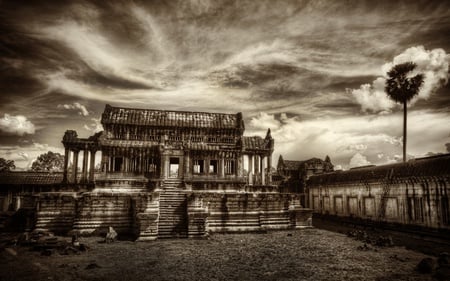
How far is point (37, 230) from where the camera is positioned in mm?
21234

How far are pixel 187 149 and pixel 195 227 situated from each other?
438 inches

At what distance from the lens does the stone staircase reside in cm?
2034

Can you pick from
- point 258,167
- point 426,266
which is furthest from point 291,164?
point 426,266

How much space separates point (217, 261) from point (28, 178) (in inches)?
1448

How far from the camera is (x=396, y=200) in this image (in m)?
23.8

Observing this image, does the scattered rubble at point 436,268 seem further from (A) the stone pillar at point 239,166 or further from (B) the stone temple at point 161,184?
(A) the stone pillar at point 239,166

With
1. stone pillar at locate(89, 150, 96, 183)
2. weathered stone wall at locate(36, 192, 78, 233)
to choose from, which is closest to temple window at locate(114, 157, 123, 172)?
stone pillar at locate(89, 150, 96, 183)

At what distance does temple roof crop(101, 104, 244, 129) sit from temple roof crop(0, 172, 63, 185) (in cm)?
1590

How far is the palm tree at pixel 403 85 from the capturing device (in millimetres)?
31344

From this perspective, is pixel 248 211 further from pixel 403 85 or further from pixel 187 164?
pixel 403 85

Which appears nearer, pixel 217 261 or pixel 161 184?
pixel 217 261

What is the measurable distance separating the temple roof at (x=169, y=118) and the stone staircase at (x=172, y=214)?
11.6 meters

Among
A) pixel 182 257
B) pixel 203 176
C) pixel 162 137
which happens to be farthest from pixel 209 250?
pixel 162 137

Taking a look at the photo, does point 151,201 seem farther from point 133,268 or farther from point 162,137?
point 162,137
